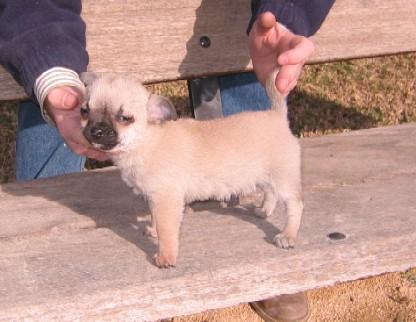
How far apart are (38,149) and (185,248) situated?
155 centimetres

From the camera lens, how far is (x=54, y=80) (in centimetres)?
232

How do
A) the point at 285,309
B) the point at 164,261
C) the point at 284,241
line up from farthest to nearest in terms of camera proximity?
the point at 285,309
the point at 284,241
the point at 164,261

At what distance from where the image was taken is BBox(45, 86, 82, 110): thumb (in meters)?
2.26

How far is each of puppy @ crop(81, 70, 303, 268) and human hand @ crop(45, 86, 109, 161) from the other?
89 millimetres

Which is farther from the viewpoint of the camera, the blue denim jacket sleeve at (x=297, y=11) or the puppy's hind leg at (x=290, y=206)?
the blue denim jacket sleeve at (x=297, y=11)

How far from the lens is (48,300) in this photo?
173cm

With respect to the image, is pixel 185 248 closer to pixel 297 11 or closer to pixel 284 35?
pixel 284 35

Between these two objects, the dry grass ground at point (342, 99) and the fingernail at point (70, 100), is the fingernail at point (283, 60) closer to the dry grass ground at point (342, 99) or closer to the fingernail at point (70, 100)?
the fingernail at point (70, 100)

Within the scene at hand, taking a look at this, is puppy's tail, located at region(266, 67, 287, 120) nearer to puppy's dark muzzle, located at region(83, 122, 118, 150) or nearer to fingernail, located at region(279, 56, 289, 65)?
fingernail, located at region(279, 56, 289, 65)

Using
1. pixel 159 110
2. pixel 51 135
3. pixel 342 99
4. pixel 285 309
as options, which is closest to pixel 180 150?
pixel 159 110

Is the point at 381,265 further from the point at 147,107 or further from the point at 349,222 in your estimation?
the point at 147,107

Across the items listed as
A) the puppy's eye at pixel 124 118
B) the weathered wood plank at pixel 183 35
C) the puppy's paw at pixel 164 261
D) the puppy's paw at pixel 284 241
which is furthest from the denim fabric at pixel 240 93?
the puppy's paw at pixel 164 261

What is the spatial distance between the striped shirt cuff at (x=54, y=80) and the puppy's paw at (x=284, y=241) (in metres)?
0.84

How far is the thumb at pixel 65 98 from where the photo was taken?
2.26 metres
